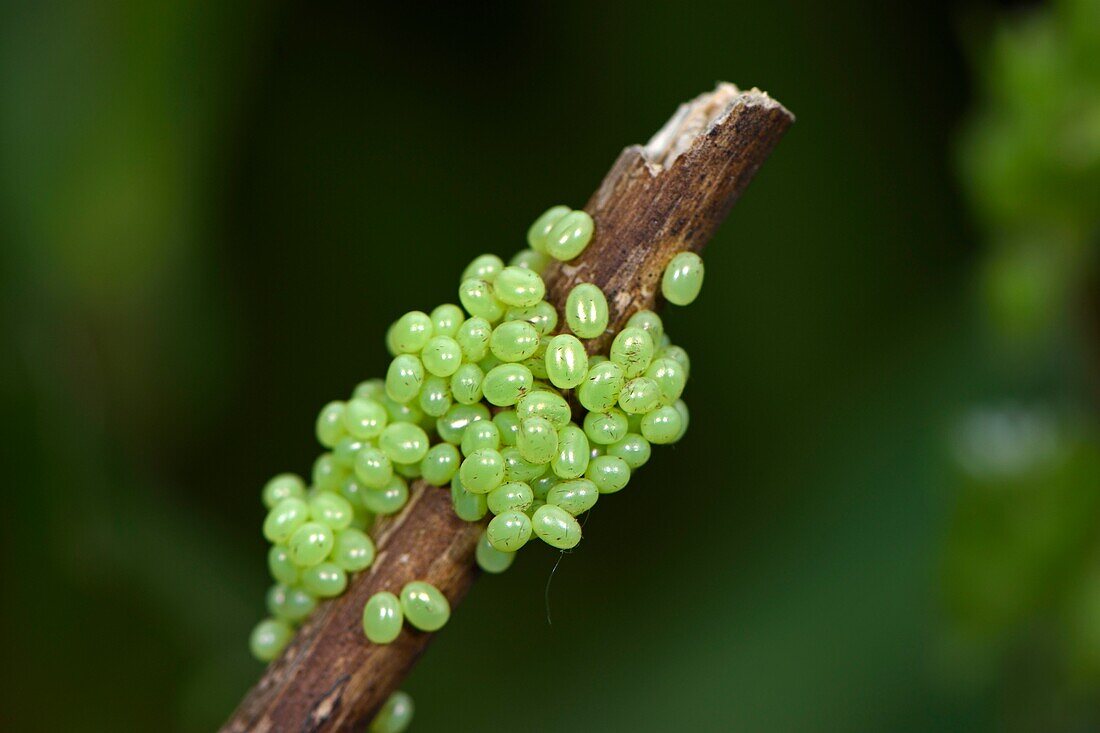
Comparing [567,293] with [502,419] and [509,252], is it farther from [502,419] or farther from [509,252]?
[509,252]

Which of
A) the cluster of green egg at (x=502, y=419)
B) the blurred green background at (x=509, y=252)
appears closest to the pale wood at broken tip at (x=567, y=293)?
the cluster of green egg at (x=502, y=419)

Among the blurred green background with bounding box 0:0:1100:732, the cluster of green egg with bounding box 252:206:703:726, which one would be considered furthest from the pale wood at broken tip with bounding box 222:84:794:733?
the blurred green background with bounding box 0:0:1100:732

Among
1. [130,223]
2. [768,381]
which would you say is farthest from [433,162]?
[768,381]

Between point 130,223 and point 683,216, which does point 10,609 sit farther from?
point 683,216

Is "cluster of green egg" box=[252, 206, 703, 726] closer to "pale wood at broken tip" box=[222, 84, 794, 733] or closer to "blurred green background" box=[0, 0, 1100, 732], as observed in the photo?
"pale wood at broken tip" box=[222, 84, 794, 733]

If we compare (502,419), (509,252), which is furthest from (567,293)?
(509,252)

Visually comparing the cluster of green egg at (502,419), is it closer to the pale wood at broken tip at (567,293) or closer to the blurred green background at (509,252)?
the pale wood at broken tip at (567,293)
